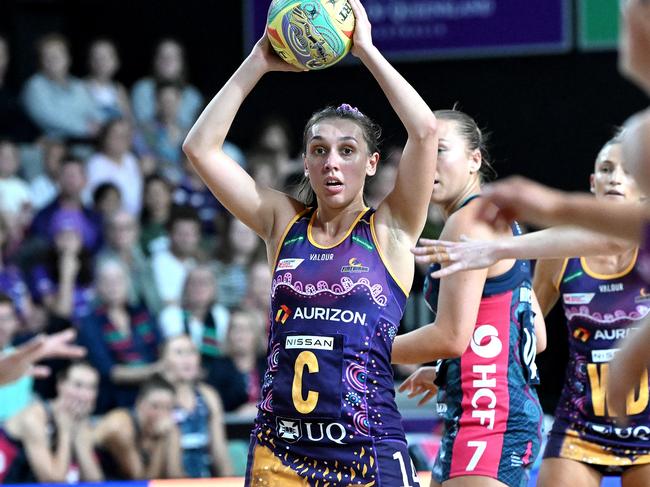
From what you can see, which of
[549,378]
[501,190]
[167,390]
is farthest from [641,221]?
[549,378]

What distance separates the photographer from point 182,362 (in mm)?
6785

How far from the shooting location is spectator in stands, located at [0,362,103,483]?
6.17 meters

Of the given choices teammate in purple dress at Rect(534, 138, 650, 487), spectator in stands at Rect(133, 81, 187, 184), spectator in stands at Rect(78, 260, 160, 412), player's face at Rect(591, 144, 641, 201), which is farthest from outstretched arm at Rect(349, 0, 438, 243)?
spectator in stands at Rect(133, 81, 187, 184)

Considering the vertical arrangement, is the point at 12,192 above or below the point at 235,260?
above

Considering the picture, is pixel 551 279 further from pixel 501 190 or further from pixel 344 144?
pixel 501 190

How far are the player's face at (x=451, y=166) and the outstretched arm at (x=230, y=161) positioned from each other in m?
0.51

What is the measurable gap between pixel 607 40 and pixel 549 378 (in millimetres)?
2533

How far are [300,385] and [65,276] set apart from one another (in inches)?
174

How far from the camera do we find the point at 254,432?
3459 mm

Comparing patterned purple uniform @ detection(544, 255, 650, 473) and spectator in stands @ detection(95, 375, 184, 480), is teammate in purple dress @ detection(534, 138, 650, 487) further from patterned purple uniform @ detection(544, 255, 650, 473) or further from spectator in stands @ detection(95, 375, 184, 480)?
spectator in stands @ detection(95, 375, 184, 480)

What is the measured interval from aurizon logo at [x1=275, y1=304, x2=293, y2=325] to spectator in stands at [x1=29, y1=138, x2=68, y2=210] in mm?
4873

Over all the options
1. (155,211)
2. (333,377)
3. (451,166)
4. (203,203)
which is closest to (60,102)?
(155,211)

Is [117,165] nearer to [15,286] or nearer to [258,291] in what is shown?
[15,286]

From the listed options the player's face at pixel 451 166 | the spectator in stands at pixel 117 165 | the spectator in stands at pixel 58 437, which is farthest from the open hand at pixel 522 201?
the spectator in stands at pixel 117 165
